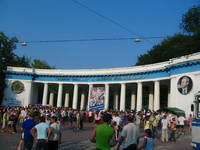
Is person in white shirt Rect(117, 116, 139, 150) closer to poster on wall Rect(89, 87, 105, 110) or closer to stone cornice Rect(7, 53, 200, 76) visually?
poster on wall Rect(89, 87, 105, 110)

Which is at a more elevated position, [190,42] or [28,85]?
[190,42]

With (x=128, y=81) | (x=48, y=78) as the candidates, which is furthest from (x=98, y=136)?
(x=48, y=78)

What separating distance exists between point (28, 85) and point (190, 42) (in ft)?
93.3

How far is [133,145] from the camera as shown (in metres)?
7.88

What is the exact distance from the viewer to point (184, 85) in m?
31.2

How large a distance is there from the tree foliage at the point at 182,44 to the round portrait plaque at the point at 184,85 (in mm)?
20857

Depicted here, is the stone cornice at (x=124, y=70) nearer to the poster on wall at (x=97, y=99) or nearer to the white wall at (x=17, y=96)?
the white wall at (x=17, y=96)

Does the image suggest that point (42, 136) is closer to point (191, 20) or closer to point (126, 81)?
point (126, 81)

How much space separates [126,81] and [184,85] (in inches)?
463

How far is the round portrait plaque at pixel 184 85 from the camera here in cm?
3054

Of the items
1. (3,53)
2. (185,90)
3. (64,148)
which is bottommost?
(64,148)

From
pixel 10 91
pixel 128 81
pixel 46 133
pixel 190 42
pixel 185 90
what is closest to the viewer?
pixel 46 133

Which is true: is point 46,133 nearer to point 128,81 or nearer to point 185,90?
point 185,90

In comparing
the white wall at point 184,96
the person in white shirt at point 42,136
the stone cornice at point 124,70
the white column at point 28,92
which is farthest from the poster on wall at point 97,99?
the white column at point 28,92
